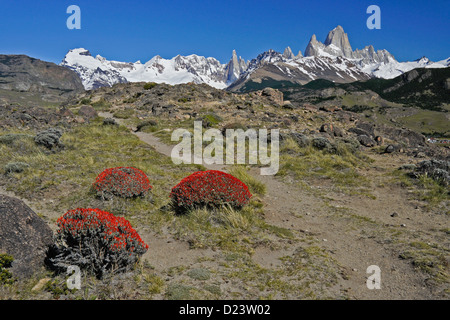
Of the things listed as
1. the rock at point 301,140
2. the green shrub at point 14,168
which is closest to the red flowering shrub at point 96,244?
the green shrub at point 14,168

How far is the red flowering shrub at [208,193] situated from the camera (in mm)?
8750

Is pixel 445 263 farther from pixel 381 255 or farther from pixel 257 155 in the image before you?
pixel 257 155

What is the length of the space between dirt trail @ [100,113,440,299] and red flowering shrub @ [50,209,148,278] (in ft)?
3.59

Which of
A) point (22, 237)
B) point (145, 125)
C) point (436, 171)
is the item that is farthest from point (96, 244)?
point (145, 125)

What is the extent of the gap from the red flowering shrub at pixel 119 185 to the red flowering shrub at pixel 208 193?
1638 mm

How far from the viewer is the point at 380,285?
5.64 metres

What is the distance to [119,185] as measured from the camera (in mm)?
9680

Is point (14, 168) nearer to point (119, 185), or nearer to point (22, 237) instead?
point (119, 185)

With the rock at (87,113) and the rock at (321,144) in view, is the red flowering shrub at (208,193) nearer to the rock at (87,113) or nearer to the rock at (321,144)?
the rock at (321,144)

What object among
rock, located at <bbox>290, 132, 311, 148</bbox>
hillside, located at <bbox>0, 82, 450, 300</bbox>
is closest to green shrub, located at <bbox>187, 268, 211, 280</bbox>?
hillside, located at <bbox>0, 82, 450, 300</bbox>

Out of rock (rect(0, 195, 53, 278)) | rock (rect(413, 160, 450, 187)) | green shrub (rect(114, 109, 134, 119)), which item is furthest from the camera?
green shrub (rect(114, 109, 134, 119))

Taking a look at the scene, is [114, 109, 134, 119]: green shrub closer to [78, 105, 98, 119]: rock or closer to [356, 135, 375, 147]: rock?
[78, 105, 98, 119]: rock

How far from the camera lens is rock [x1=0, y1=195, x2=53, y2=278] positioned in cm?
506

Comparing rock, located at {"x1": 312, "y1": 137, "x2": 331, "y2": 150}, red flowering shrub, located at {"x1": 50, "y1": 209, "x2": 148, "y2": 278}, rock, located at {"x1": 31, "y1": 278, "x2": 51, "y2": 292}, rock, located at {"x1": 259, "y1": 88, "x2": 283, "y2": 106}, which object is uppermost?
rock, located at {"x1": 259, "y1": 88, "x2": 283, "y2": 106}
